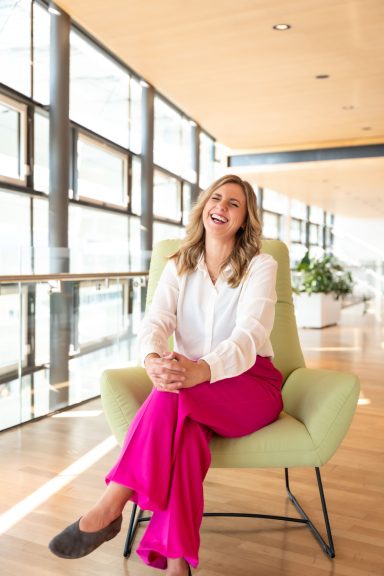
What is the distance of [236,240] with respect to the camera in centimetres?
222

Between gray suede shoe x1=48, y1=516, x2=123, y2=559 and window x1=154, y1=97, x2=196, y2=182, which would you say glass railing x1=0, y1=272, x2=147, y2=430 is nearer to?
gray suede shoe x1=48, y1=516, x2=123, y2=559

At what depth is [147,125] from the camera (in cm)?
679

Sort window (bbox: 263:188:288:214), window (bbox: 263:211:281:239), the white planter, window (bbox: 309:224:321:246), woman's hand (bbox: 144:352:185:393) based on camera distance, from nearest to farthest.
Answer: woman's hand (bbox: 144:352:185:393) < the white planter < window (bbox: 263:211:281:239) < window (bbox: 263:188:288:214) < window (bbox: 309:224:321:246)

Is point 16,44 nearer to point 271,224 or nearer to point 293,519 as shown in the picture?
point 293,519

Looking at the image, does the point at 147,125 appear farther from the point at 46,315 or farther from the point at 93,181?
the point at 46,315

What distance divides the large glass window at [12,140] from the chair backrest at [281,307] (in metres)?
2.52

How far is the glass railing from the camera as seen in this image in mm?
3387

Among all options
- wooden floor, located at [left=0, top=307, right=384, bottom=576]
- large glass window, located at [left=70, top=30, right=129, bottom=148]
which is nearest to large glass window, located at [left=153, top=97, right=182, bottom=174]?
large glass window, located at [left=70, top=30, right=129, bottom=148]

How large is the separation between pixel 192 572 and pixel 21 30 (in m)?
4.47

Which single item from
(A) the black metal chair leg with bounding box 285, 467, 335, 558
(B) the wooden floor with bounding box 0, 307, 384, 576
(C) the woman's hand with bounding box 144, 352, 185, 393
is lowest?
(B) the wooden floor with bounding box 0, 307, 384, 576

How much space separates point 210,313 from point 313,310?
7052 mm

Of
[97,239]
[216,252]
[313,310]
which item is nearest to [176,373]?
[216,252]

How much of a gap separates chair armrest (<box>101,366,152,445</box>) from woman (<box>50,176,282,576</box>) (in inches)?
5.5

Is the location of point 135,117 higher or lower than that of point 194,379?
higher
